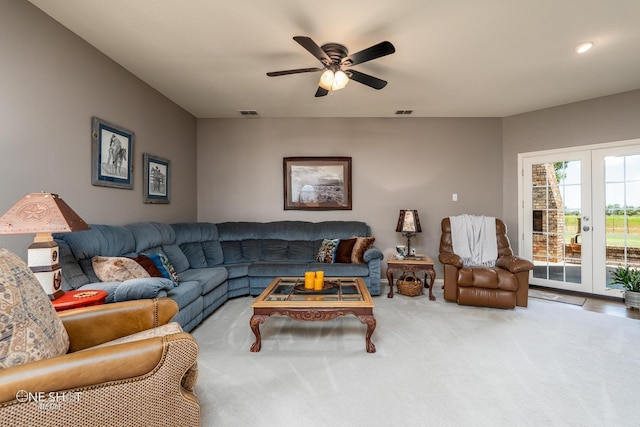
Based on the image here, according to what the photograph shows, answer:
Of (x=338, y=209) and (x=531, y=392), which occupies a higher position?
(x=338, y=209)

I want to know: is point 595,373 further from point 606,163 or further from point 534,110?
point 534,110

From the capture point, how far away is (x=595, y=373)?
1.94m

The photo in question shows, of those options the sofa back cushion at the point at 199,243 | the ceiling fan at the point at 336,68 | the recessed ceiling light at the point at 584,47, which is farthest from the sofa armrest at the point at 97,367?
the recessed ceiling light at the point at 584,47

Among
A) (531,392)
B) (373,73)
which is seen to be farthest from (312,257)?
(531,392)

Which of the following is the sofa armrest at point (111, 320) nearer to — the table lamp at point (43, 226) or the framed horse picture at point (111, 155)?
the table lamp at point (43, 226)

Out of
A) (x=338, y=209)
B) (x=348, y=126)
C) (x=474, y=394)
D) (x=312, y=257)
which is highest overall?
(x=348, y=126)

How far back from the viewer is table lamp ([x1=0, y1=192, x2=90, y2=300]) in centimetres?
157

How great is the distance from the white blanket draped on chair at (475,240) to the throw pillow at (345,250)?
1.40m

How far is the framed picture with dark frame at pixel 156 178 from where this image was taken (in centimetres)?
329

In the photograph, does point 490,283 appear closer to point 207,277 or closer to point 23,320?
point 207,277

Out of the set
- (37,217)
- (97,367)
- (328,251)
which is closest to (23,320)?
(97,367)

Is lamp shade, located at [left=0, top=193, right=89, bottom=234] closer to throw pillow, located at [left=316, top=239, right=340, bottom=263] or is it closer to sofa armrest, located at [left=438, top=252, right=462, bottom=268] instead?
throw pillow, located at [left=316, top=239, right=340, bottom=263]

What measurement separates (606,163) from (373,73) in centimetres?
334

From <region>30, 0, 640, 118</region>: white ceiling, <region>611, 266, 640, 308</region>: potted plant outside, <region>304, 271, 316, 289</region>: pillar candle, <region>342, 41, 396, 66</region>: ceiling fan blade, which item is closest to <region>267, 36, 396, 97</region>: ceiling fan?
<region>342, 41, 396, 66</region>: ceiling fan blade
